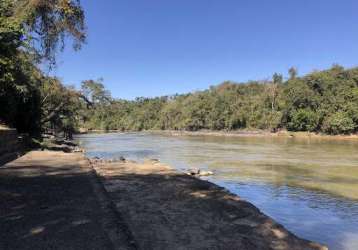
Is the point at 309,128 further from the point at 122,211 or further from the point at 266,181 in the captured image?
the point at 122,211

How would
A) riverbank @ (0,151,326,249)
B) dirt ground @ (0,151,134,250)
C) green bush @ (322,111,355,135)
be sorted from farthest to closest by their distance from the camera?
green bush @ (322,111,355,135) < riverbank @ (0,151,326,249) < dirt ground @ (0,151,134,250)

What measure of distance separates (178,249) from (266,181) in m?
16.1

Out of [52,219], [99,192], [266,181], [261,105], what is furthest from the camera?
[261,105]

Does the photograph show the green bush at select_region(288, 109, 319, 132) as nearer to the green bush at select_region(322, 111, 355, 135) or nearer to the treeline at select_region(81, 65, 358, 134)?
the treeline at select_region(81, 65, 358, 134)

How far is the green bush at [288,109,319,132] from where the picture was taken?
10488 centimetres

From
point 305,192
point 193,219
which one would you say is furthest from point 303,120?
point 193,219

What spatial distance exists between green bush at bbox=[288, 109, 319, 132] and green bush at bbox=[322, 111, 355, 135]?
9.96 ft

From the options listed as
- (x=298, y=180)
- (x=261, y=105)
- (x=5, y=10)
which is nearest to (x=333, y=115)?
(x=261, y=105)

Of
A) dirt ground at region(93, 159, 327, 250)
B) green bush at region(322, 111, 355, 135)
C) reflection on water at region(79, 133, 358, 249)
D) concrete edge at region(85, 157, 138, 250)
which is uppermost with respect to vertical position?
green bush at region(322, 111, 355, 135)

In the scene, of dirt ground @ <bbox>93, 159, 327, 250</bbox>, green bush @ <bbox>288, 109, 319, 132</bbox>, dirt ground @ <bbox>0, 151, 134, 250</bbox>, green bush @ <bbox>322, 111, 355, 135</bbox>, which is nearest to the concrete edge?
dirt ground @ <bbox>0, 151, 134, 250</bbox>

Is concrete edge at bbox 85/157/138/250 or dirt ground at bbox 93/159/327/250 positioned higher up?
concrete edge at bbox 85/157/138/250

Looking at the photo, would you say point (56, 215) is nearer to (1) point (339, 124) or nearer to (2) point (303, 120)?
(1) point (339, 124)

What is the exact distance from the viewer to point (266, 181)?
24500 millimetres

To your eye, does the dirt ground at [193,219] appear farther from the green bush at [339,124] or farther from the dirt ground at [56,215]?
the green bush at [339,124]
